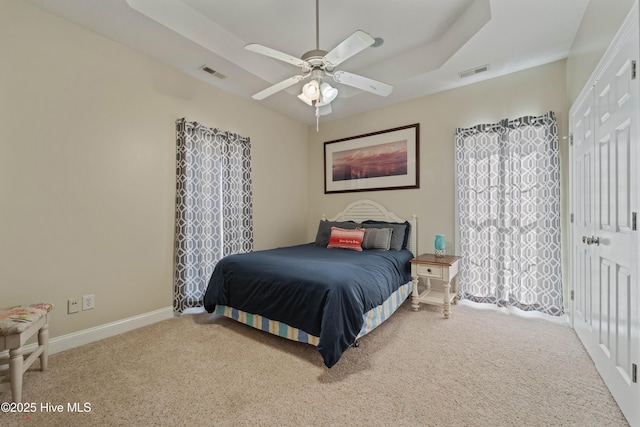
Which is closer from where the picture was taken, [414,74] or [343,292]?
[343,292]

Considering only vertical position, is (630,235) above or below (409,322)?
above

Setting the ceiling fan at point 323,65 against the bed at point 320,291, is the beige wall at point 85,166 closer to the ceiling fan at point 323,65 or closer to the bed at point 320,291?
the bed at point 320,291

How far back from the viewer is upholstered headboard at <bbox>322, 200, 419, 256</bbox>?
3658 mm

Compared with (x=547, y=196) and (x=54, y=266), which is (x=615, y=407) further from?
(x=54, y=266)

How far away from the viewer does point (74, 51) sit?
2.30m

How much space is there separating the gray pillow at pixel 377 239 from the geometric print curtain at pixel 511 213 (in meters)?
0.86

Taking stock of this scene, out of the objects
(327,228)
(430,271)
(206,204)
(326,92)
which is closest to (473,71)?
(326,92)

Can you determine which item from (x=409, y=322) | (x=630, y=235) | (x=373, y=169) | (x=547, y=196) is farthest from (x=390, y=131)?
(x=630, y=235)

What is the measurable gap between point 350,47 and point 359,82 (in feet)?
1.70

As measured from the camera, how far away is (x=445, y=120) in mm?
3475

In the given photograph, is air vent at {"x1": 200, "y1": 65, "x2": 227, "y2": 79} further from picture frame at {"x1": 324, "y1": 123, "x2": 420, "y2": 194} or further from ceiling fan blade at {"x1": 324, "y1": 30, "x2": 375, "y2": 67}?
picture frame at {"x1": 324, "y1": 123, "x2": 420, "y2": 194}

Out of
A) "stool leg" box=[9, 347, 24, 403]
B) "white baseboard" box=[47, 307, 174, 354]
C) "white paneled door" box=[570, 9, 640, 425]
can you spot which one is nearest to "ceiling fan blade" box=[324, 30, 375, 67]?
"white paneled door" box=[570, 9, 640, 425]

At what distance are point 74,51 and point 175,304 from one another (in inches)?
96.0

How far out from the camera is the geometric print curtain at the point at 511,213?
2.79 metres
